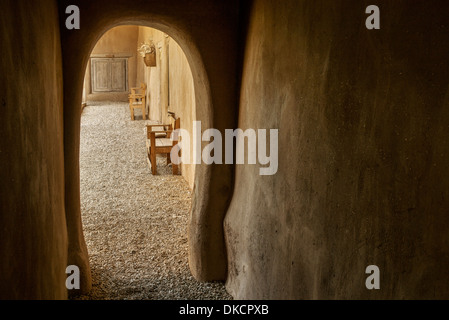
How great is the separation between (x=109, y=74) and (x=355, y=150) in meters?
16.8

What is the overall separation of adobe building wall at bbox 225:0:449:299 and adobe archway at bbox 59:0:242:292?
0.88 m

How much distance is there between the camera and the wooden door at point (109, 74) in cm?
1789

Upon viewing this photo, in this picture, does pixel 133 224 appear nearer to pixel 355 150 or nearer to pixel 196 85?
pixel 196 85

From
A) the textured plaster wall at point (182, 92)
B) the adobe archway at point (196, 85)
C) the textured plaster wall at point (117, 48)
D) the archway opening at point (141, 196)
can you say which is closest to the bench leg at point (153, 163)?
the archway opening at point (141, 196)

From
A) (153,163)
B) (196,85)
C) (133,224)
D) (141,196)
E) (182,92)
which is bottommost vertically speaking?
(133,224)

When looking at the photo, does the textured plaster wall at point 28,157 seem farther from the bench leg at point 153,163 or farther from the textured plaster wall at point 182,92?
the bench leg at point 153,163

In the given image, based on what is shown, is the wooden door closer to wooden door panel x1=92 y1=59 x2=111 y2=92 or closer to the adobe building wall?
wooden door panel x1=92 y1=59 x2=111 y2=92

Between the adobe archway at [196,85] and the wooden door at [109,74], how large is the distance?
46.2ft

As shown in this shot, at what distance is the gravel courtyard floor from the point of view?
4758 millimetres

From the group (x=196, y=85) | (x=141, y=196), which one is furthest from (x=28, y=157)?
(x=141, y=196)

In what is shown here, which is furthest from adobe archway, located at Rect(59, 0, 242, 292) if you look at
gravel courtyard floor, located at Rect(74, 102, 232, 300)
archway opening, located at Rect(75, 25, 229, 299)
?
gravel courtyard floor, located at Rect(74, 102, 232, 300)

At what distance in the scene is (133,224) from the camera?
6.61 metres

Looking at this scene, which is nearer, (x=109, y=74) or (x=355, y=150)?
(x=355, y=150)
